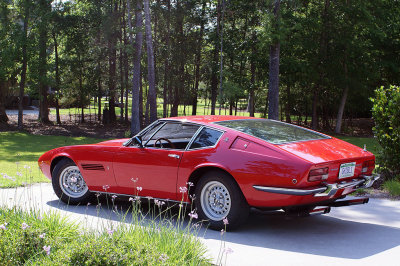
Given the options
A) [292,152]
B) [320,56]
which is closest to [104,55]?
[320,56]

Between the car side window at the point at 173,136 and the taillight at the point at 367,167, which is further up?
the car side window at the point at 173,136

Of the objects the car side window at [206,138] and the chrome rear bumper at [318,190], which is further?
the car side window at [206,138]

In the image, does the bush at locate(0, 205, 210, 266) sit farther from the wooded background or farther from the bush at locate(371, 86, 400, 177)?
the wooded background

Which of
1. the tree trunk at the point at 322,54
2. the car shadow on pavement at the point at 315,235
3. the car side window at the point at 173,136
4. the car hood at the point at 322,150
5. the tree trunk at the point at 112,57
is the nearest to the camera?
the car shadow on pavement at the point at 315,235

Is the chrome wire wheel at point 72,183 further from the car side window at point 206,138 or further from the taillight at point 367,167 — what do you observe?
the taillight at point 367,167

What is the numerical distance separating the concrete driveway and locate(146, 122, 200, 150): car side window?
123 cm

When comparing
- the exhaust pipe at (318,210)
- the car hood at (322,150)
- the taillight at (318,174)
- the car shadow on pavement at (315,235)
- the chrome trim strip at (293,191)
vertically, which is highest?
the car hood at (322,150)

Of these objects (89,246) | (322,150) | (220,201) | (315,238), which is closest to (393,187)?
(322,150)

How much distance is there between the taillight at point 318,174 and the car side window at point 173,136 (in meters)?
1.85

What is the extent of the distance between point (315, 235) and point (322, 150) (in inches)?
41.6

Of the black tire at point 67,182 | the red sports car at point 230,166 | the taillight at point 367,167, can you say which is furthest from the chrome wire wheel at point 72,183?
the taillight at point 367,167

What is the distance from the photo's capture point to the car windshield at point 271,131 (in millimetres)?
5945

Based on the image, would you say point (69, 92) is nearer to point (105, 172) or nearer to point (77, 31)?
point (77, 31)

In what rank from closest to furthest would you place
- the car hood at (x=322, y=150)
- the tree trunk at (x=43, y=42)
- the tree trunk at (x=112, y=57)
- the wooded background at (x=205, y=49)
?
1. the car hood at (x=322, y=150)
2. the tree trunk at (x=43, y=42)
3. the wooded background at (x=205, y=49)
4. the tree trunk at (x=112, y=57)
